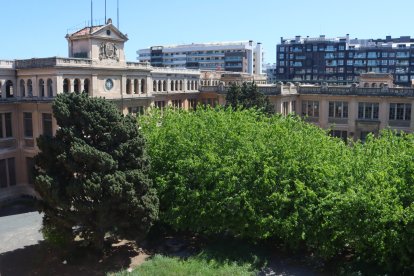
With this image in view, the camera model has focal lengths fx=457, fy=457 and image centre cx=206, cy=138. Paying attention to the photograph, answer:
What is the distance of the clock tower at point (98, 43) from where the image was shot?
44719 millimetres

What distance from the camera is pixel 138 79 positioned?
2029 inches

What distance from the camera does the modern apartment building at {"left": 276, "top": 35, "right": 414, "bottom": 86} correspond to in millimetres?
134625

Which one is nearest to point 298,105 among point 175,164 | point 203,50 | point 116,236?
point 175,164

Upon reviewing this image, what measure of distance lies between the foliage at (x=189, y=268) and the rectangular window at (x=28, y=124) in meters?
22.8

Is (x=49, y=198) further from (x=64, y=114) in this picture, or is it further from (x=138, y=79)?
(x=138, y=79)

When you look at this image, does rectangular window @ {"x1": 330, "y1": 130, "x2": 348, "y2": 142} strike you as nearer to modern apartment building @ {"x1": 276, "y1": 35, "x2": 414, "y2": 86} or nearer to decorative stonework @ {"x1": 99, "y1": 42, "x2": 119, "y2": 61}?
decorative stonework @ {"x1": 99, "y1": 42, "x2": 119, "y2": 61}

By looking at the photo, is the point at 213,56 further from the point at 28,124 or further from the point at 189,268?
the point at 189,268

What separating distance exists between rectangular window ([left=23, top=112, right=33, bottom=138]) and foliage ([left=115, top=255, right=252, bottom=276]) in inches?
898

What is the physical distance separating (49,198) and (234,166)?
37.7ft

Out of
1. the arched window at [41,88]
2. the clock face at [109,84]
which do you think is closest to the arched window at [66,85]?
the arched window at [41,88]

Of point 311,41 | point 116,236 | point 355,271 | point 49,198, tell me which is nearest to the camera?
point 355,271

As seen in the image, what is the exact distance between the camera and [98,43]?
4528 centimetres

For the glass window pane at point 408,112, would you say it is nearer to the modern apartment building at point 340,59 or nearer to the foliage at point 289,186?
the foliage at point 289,186

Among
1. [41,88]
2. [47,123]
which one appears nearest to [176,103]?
[47,123]
